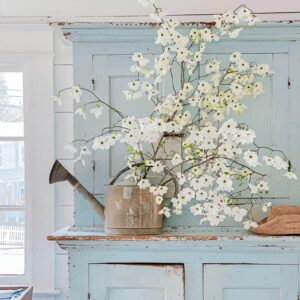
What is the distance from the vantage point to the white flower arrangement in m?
2.15

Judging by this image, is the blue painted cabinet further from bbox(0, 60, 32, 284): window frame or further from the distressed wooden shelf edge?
bbox(0, 60, 32, 284): window frame

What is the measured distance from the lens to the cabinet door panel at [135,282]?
2.19m

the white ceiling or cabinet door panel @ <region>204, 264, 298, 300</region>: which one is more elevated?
the white ceiling

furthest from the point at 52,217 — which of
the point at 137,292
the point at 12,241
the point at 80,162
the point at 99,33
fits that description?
the point at 99,33

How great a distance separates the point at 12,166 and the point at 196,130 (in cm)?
133

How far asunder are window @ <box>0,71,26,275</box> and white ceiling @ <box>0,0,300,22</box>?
36 cm

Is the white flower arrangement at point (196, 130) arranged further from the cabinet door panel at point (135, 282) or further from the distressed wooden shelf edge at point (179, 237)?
the cabinet door panel at point (135, 282)

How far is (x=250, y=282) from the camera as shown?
2184 mm

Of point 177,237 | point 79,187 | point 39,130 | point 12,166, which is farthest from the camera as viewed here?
point 12,166

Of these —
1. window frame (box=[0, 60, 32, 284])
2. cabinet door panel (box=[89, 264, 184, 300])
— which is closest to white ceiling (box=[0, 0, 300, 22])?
window frame (box=[0, 60, 32, 284])

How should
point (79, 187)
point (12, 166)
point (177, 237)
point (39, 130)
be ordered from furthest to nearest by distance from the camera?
point (12, 166)
point (39, 130)
point (79, 187)
point (177, 237)

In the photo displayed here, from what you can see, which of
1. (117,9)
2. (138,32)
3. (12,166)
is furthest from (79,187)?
(117,9)

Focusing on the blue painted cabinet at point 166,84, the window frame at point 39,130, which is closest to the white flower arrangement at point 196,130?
the blue painted cabinet at point 166,84

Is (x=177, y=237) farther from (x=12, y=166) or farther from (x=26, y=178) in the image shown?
(x=12, y=166)
